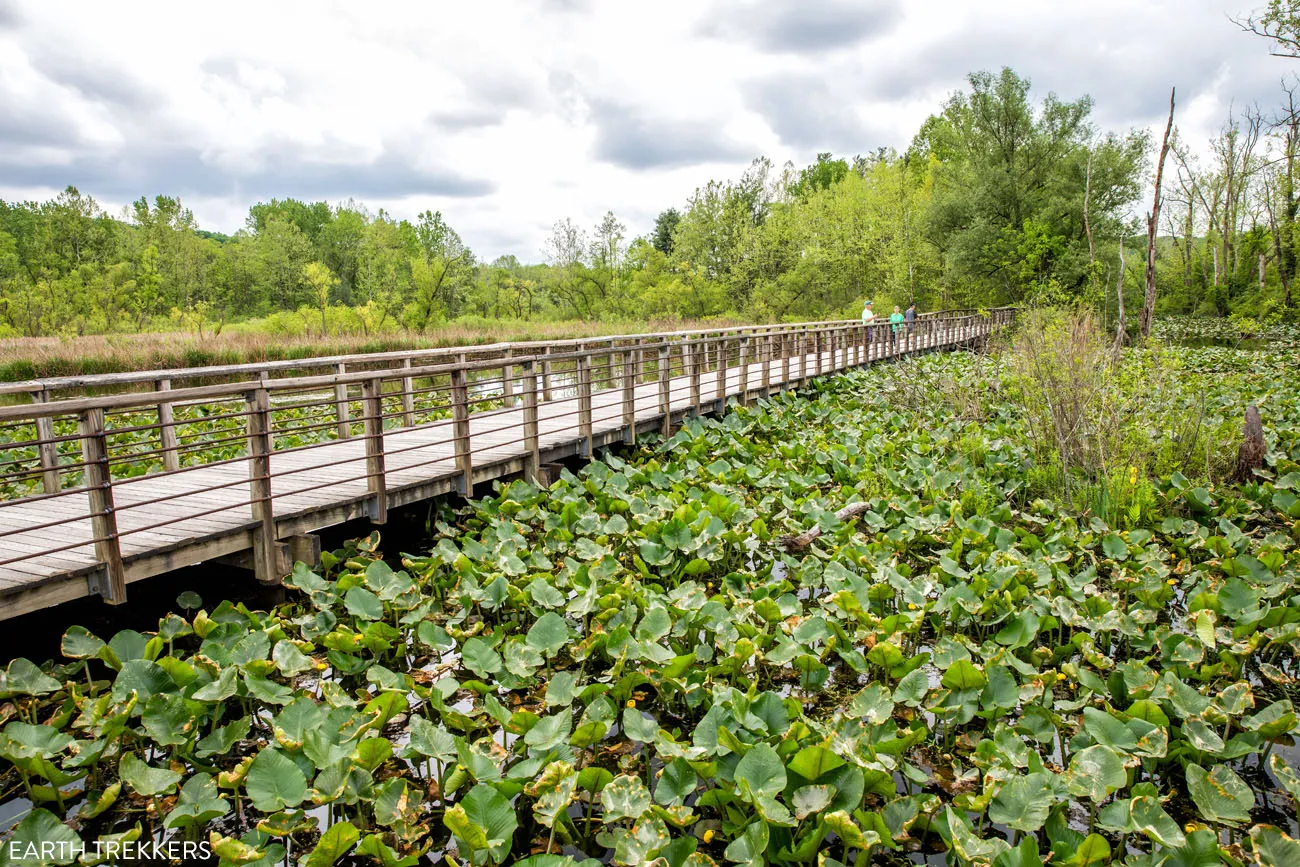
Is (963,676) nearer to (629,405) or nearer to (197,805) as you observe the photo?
(197,805)

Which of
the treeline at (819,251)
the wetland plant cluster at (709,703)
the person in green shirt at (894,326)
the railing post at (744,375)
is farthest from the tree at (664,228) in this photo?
the wetland plant cluster at (709,703)

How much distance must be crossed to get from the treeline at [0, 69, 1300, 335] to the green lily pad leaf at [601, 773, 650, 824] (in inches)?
875

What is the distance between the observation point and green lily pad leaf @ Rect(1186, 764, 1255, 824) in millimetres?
2533

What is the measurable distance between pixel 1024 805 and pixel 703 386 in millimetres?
9366

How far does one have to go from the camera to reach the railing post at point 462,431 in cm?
605

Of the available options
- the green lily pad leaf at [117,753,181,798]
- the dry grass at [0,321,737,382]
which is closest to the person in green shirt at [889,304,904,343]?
the dry grass at [0,321,737,382]

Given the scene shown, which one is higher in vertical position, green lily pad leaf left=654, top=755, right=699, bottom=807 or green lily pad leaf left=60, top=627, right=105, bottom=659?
green lily pad leaf left=60, top=627, right=105, bottom=659

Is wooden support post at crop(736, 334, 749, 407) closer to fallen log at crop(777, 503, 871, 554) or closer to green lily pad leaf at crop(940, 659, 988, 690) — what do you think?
fallen log at crop(777, 503, 871, 554)

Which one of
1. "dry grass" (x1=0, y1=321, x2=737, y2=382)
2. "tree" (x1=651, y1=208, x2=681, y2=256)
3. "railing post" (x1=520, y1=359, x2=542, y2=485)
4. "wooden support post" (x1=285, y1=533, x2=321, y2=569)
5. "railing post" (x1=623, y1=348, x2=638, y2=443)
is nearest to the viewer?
"wooden support post" (x1=285, y1=533, x2=321, y2=569)

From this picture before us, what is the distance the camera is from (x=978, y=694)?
10.6 feet

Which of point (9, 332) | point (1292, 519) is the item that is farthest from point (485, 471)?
point (9, 332)

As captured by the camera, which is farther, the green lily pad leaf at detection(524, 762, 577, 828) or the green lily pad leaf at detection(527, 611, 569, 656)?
the green lily pad leaf at detection(527, 611, 569, 656)

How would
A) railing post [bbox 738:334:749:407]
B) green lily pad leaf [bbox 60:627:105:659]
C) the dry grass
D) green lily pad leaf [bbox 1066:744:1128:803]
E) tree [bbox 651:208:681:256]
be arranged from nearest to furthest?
green lily pad leaf [bbox 1066:744:1128:803], green lily pad leaf [bbox 60:627:105:659], railing post [bbox 738:334:749:407], the dry grass, tree [bbox 651:208:681:256]

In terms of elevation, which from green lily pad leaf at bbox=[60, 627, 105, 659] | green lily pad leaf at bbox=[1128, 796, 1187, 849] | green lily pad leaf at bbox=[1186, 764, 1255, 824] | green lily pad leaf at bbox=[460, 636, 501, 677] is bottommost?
green lily pad leaf at bbox=[1186, 764, 1255, 824]
